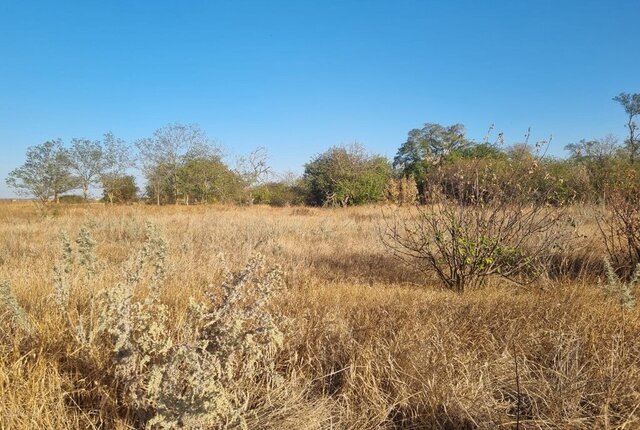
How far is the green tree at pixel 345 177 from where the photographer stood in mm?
27172

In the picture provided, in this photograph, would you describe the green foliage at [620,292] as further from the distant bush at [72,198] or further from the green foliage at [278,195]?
the distant bush at [72,198]

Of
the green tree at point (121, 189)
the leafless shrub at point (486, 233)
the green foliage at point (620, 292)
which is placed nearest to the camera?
the green foliage at point (620, 292)

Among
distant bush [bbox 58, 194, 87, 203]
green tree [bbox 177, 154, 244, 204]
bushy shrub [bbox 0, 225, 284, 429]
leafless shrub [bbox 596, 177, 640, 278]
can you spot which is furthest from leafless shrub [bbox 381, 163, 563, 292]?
distant bush [bbox 58, 194, 87, 203]

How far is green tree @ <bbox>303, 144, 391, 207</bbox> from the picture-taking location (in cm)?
2717

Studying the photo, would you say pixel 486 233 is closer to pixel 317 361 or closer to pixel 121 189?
pixel 317 361

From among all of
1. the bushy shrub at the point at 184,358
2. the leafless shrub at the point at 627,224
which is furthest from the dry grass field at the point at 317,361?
the leafless shrub at the point at 627,224

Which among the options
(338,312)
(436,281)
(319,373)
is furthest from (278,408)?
(436,281)

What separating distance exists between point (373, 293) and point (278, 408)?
189 cm

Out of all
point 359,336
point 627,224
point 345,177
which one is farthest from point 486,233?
point 345,177

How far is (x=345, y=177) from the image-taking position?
2848cm

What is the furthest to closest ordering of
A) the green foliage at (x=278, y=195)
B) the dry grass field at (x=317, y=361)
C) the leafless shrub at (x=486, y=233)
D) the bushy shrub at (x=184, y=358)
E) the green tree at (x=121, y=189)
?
the green foliage at (x=278, y=195) < the green tree at (x=121, y=189) < the leafless shrub at (x=486, y=233) < the dry grass field at (x=317, y=361) < the bushy shrub at (x=184, y=358)

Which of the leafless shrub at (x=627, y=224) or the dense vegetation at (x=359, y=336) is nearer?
the dense vegetation at (x=359, y=336)

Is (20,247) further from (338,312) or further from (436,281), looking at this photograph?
(436,281)

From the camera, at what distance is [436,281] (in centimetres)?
464
